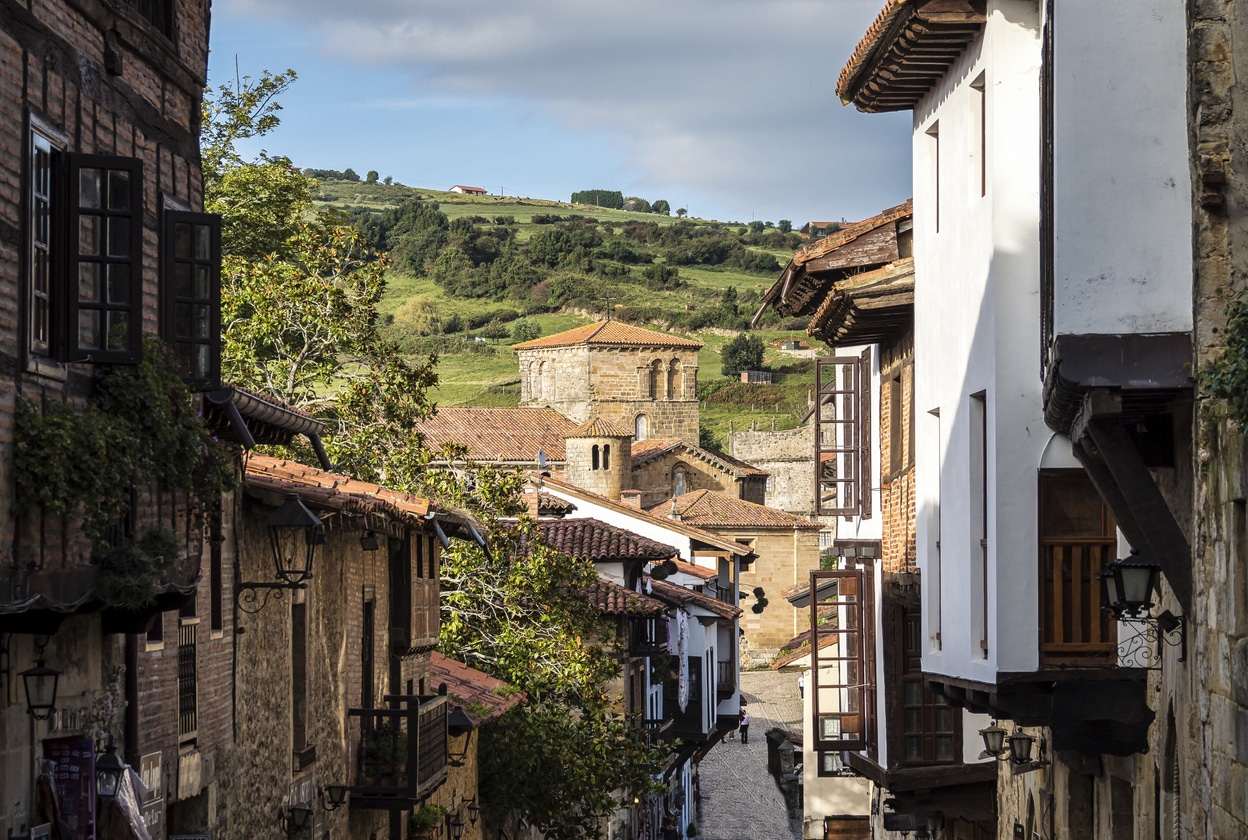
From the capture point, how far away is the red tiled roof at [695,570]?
46.9 m

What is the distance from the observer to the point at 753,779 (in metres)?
51.3

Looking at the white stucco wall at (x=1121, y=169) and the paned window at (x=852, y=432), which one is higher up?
the white stucco wall at (x=1121, y=169)

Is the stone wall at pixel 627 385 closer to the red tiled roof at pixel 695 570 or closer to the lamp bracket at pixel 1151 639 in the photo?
the red tiled roof at pixel 695 570

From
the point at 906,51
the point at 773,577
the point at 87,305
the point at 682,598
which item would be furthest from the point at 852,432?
the point at 773,577

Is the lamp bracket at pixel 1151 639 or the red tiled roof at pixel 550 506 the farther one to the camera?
the red tiled roof at pixel 550 506

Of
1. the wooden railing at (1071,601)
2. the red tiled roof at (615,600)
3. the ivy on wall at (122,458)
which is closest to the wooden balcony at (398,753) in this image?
the ivy on wall at (122,458)

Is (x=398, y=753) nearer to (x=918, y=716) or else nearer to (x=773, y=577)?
(x=918, y=716)

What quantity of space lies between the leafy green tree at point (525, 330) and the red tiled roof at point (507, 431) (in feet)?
135

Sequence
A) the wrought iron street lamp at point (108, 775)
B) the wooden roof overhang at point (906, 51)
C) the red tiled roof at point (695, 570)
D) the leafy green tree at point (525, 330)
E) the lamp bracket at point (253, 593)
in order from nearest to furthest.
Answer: the wrought iron street lamp at point (108, 775) → the wooden roof overhang at point (906, 51) → the lamp bracket at point (253, 593) → the red tiled roof at point (695, 570) → the leafy green tree at point (525, 330)

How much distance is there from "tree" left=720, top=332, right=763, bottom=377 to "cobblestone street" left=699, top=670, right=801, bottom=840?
48560 mm

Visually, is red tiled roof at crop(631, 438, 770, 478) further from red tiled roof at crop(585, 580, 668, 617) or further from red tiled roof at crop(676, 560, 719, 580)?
red tiled roof at crop(585, 580, 668, 617)

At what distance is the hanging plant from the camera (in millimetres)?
8516

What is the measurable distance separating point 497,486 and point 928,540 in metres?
8.70

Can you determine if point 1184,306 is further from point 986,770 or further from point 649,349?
point 649,349
